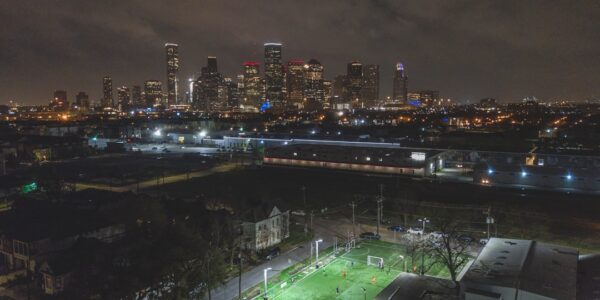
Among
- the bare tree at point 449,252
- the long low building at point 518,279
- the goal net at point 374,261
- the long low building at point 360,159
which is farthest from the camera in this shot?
the long low building at point 360,159

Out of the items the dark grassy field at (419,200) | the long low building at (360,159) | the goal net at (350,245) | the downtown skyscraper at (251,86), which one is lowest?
the goal net at (350,245)

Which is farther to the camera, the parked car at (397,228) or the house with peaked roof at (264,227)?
the parked car at (397,228)

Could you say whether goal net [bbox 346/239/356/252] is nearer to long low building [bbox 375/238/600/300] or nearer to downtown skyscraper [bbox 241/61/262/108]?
long low building [bbox 375/238/600/300]

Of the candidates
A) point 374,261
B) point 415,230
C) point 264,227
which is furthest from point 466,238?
point 264,227

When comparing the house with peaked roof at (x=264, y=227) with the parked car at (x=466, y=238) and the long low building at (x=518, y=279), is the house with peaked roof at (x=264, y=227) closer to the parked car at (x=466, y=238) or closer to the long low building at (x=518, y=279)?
the long low building at (x=518, y=279)

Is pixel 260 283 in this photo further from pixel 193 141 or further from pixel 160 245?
pixel 193 141

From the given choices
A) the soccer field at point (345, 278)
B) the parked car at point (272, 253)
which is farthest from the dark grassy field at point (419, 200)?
the soccer field at point (345, 278)

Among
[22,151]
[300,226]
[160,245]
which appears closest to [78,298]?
[160,245]
